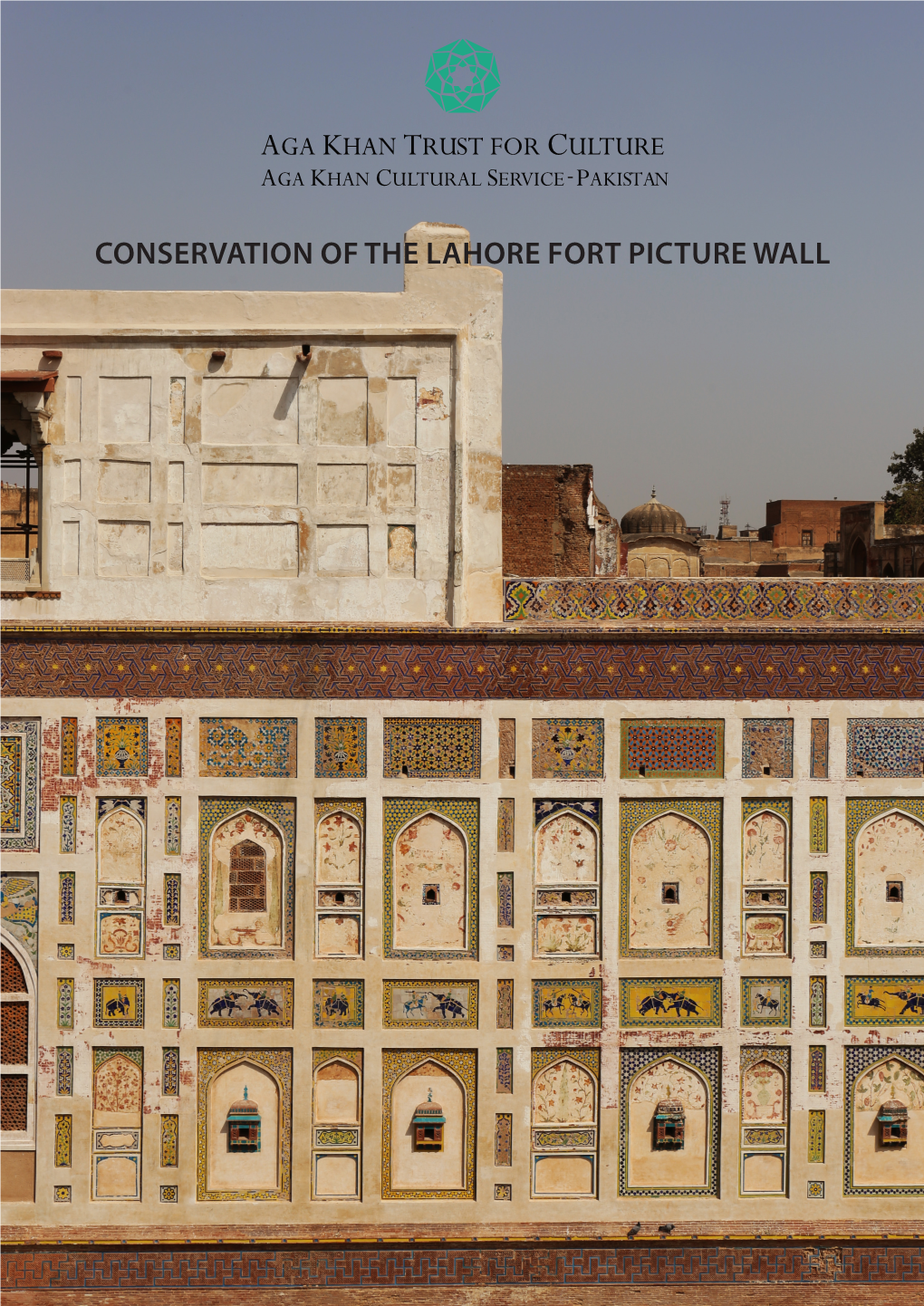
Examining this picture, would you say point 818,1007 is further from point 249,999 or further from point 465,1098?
point 249,999

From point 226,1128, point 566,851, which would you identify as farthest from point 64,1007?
point 566,851

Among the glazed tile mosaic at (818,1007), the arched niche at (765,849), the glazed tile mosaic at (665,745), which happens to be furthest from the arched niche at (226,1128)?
the glazed tile mosaic at (818,1007)

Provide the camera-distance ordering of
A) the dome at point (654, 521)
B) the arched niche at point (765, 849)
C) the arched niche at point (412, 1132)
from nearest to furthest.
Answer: the arched niche at point (412, 1132), the arched niche at point (765, 849), the dome at point (654, 521)

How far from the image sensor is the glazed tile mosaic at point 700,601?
9102mm

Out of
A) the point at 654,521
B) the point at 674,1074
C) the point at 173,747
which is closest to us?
the point at 173,747

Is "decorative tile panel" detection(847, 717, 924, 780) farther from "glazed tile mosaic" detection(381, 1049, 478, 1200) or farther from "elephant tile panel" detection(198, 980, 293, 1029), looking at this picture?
"elephant tile panel" detection(198, 980, 293, 1029)

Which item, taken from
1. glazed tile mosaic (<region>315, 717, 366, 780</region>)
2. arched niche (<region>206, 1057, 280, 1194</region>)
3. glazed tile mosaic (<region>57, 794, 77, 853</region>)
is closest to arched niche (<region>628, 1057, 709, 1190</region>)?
arched niche (<region>206, 1057, 280, 1194</region>)

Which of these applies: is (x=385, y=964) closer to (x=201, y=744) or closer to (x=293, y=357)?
(x=201, y=744)

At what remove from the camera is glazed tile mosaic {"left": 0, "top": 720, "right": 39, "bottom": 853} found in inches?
356

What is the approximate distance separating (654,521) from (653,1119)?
27.8 meters

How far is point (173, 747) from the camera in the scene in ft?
29.6

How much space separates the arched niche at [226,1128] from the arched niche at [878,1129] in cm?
430

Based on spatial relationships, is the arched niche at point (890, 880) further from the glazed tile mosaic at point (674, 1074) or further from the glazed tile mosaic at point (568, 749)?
the glazed tile mosaic at point (568, 749)

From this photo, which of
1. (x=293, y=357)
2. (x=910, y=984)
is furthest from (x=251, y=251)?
(x=910, y=984)
